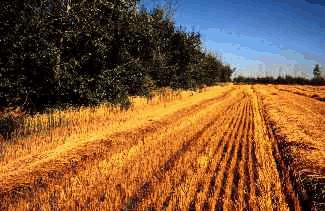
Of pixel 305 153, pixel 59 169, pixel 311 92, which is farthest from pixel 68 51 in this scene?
pixel 311 92

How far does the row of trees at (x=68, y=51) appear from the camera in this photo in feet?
57.2

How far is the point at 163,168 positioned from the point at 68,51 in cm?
1432

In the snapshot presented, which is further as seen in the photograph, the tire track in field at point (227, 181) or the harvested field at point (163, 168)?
the harvested field at point (163, 168)

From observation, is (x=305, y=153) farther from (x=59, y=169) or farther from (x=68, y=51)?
(x=68, y=51)

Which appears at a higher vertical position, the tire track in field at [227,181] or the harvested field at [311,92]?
the harvested field at [311,92]

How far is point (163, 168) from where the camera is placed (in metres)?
9.16

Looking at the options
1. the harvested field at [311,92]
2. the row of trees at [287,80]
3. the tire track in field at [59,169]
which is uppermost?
the row of trees at [287,80]

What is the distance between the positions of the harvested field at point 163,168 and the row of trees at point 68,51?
4679 mm

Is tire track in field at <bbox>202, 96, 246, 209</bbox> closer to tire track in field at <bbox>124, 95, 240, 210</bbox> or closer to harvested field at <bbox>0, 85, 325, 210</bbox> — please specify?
harvested field at <bbox>0, 85, 325, 210</bbox>

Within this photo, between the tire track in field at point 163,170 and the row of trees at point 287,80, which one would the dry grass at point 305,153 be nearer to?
the tire track in field at point 163,170

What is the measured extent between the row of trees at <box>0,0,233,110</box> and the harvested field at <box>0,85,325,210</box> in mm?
4679

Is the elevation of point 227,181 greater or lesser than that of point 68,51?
lesser

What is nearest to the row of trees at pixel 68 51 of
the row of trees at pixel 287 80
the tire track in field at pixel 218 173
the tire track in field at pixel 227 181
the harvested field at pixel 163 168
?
the harvested field at pixel 163 168

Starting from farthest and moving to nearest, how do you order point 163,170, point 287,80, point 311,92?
point 287,80 < point 311,92 < point 163,170
